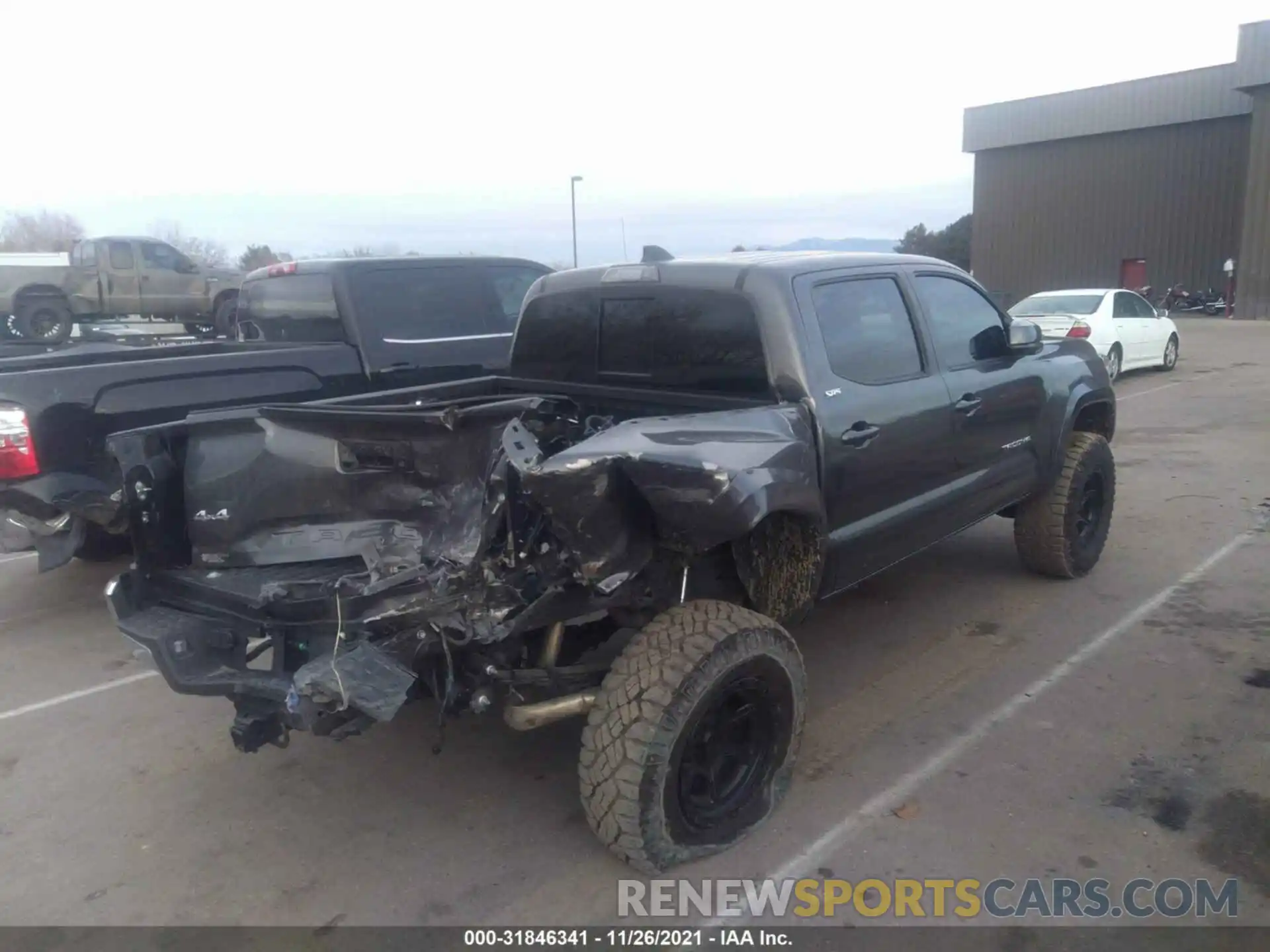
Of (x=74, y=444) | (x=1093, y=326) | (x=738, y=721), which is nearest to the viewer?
(x=738, y=721)

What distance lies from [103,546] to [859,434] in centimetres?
491

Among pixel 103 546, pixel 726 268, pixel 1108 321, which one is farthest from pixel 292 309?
pixel 1108 321

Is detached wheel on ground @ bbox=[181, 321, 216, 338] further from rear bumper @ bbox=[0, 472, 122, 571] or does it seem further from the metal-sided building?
the metal-sided building

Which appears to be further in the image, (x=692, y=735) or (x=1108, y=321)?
(x=1108, y=321)

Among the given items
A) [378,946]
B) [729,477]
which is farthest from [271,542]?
[729,477]

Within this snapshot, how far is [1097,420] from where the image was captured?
20.1ft

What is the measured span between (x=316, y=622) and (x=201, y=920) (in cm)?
95

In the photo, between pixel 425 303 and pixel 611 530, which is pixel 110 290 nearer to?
pixel 425 303

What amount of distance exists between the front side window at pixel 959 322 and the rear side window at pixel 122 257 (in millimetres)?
18087

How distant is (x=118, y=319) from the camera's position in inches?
762

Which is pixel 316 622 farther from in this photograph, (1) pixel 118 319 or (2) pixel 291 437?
(1) pixel 118 319

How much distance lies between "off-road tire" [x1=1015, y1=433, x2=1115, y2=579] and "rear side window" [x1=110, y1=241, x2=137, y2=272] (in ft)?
59.5

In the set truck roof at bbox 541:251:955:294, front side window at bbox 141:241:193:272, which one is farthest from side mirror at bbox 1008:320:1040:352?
front side window at bbox 141:241:193:272

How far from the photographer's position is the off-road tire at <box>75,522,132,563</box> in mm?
6168
